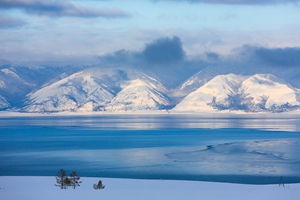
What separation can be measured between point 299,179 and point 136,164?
61.9 ft

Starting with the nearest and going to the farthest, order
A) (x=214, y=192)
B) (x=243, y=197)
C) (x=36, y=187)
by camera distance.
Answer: (x=243, y=197)
(x=214, y=192)
(x=36, y=187)

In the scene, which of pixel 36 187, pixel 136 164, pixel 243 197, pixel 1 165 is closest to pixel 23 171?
pixel 1 165

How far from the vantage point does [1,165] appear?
60.0 meters

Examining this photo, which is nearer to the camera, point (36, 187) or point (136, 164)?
point (36, 187)

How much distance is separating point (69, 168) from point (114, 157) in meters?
12.0

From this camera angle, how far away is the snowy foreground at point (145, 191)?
2948cm

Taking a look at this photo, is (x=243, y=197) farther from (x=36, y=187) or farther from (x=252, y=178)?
(x=252, y=178)

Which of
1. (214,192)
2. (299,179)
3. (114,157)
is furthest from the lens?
(114,157)

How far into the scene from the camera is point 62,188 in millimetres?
33344

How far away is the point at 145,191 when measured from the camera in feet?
106

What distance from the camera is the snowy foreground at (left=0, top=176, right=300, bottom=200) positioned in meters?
29.5

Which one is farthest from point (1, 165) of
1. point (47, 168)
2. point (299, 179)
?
point (299, 179)

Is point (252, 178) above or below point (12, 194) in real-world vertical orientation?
below

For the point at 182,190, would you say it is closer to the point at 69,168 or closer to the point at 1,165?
the point at 69,168
